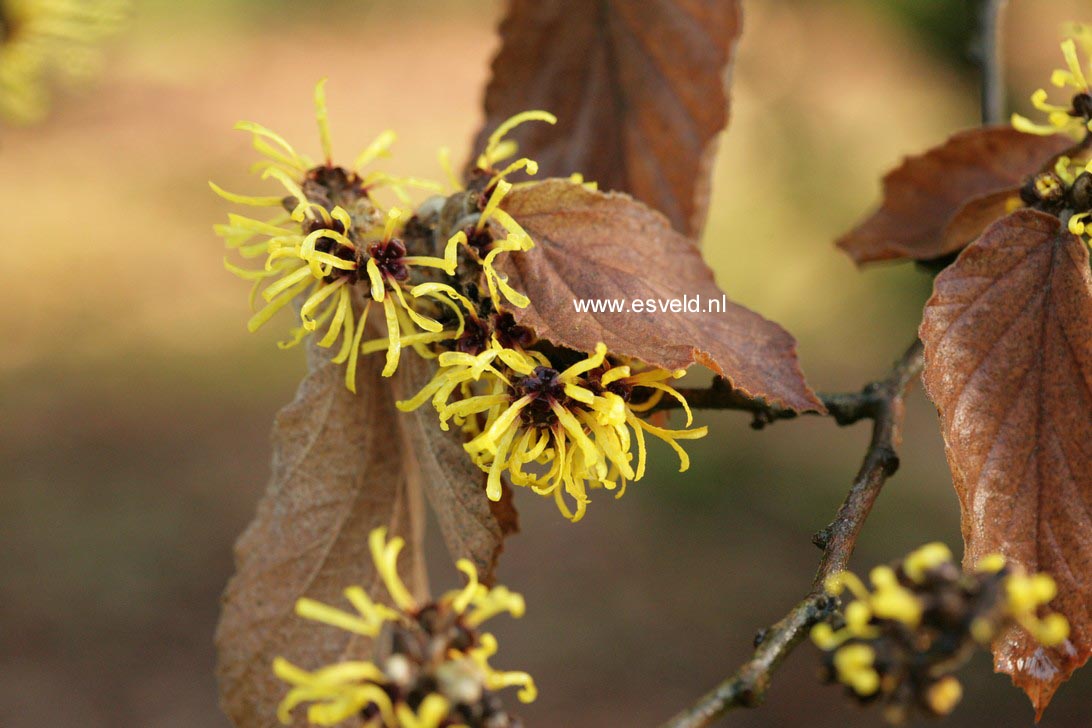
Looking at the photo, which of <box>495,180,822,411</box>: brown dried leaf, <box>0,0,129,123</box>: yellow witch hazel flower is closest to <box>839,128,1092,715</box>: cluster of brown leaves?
<box>495,180,822,411</box>: brown dried leaf

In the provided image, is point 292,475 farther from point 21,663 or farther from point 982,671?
point 982,671

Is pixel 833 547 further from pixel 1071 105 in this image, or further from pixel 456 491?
pixel 1071 105

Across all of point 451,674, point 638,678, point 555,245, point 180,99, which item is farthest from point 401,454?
point 180,99

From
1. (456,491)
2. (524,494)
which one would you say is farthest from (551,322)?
(524,494)

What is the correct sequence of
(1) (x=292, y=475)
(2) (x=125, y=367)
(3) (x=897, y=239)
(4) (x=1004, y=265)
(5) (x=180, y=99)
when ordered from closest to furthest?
(4) (x=1004, y=265), (1) (x=292, y=475), (3) (x=897, y=239), (2) (x=125, y=367), (5) (x=180, y=99)

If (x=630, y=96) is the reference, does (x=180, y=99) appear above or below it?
above

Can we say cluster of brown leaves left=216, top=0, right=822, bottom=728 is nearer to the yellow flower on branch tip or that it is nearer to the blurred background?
the yellow flower on branch tip
